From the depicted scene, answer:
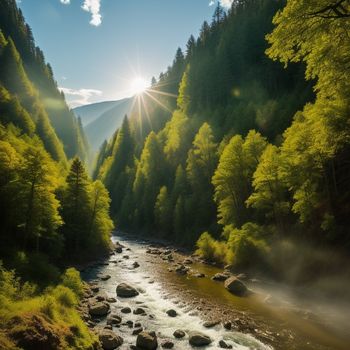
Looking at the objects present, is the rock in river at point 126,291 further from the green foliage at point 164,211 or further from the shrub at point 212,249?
the green foliage at point 164,211

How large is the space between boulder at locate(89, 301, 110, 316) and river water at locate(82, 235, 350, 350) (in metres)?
0.95

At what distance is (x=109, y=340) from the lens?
66.6 feet

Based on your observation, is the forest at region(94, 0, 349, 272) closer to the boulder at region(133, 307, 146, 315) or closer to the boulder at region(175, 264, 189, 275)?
the boulder at region(175, 264, 189, 275)

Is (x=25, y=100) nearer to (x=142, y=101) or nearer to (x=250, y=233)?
(x=142, y=101)

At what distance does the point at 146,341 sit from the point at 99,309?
748 cm

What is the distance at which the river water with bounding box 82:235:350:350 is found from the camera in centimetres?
2160

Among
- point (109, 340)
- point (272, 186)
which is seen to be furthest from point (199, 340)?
point (272, 186)

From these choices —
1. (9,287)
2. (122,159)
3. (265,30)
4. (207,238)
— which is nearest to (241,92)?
(265,30)

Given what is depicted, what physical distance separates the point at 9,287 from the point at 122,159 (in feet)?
366

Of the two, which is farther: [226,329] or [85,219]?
[85,219]

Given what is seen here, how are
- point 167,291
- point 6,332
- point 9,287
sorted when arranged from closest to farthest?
point 6,332 → point 9,287 → point 167,291

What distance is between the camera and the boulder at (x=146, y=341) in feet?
67.0

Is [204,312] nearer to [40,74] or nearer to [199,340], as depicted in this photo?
[199,340]

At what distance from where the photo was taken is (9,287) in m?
20.8
